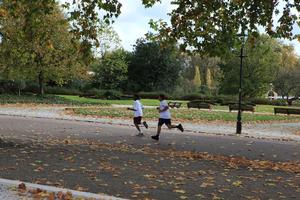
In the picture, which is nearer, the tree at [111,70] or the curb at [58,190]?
the curb at [58,190]

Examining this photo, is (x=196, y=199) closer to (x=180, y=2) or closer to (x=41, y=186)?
(x=41, y=186)

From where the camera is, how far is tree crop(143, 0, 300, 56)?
14203mm

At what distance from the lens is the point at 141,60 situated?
2963 inches

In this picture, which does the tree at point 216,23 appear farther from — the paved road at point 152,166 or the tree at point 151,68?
the tree at point 151,68

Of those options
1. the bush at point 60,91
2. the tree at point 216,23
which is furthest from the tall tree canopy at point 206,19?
the bush at point 60,91

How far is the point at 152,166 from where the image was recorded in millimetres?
10508

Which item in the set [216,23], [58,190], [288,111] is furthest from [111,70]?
[58,190]

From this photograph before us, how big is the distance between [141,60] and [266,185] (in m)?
66.9

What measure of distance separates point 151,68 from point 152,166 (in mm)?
64926

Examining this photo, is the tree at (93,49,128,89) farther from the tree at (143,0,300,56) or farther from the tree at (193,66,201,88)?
the tree at (143,0,300,56)

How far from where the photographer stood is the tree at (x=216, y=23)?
1420 cm

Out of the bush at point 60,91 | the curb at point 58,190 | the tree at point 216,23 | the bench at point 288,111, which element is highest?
the tree at point 216,23

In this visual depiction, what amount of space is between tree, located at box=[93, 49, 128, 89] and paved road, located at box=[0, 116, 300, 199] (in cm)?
5236

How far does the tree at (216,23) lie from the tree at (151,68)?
59.1 meters
